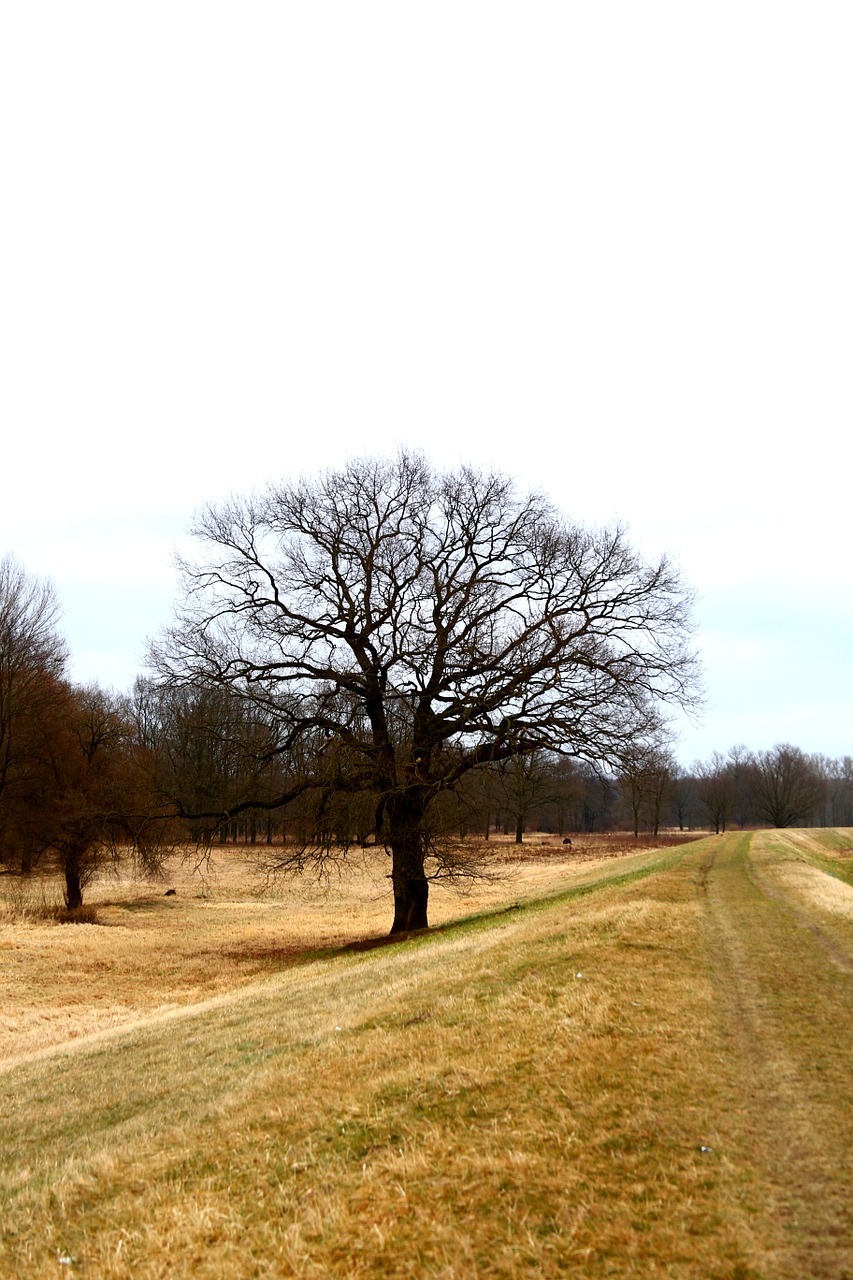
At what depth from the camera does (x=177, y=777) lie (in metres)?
28.9

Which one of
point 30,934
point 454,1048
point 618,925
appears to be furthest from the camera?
point 30,934

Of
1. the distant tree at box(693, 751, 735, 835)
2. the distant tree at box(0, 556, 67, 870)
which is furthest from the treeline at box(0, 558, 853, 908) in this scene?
the distant tree at box(693, 751, 735, 835)

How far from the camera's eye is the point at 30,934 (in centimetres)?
2802

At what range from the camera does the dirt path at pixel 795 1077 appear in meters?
4.80

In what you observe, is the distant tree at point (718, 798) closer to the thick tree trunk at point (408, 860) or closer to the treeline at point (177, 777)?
the treeline at point (177, 777)

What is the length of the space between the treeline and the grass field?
6682mm

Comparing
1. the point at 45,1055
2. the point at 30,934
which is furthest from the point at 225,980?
the point at 30,934

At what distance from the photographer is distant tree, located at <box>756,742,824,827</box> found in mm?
110438

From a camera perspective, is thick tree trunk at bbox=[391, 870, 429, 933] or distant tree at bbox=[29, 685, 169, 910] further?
distant tree at bbox=[29, 685, 169, 910]

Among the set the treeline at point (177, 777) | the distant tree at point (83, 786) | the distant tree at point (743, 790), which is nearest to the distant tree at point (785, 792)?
the distant tree at point (743, 790)

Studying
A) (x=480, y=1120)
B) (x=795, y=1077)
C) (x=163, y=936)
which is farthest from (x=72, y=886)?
(x=795, y=1077)

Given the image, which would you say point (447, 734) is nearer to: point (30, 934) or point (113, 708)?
point (30, 934)

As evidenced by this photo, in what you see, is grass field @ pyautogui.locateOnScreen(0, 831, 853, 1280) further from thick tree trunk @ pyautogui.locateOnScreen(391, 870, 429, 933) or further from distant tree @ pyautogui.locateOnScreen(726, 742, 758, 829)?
distant tree @ pyautogui.locateOnScreen(726, 742, 758, 829)

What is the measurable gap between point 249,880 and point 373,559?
32.4 meters
